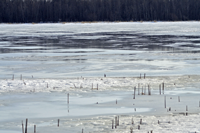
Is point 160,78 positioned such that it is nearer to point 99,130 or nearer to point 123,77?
point 123,77

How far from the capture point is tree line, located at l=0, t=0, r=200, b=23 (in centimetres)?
9112

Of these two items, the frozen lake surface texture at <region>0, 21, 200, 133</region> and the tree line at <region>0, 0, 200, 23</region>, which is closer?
the frozen lake surface texture at <region>0, 21, 200, 133</region>

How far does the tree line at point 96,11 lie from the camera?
91119 millimetres

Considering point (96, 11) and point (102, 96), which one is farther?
point (96, 11)

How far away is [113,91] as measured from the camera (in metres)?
9.59

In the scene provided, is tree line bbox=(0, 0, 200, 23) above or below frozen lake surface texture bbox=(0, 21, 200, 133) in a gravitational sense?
above

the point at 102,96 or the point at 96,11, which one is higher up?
the point at 96,11

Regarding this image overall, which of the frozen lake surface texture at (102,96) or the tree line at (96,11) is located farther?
the tree line at (96,11)

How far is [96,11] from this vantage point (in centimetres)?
9731

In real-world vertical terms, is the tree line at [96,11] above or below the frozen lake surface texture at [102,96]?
above

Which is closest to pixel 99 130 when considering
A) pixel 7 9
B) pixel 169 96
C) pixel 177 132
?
pixel 177 132

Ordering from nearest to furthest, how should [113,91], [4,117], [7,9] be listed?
1. [4,117]
2. [113,91]
3. [7,9]

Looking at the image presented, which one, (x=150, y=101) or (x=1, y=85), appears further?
(x=1, y=85)

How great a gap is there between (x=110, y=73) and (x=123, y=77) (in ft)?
3.32
